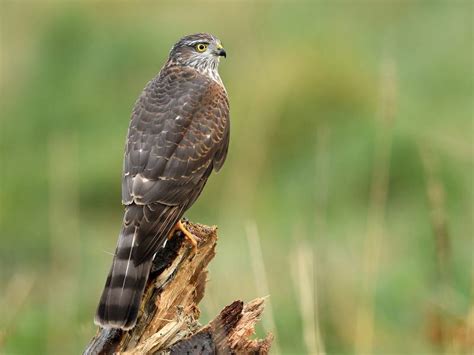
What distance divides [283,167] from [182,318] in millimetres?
6758

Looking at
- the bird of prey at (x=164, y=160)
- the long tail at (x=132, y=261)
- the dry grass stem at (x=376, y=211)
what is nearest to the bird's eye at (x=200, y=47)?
the bird of prey at (x=164, y=160)

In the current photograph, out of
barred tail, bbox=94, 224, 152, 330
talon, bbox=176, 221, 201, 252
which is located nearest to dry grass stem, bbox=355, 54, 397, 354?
talon, bbox=176, 221, 201, 252

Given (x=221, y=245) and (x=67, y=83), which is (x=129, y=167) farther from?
(x=67, y=83)

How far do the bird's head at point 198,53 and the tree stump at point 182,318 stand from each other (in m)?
1.49

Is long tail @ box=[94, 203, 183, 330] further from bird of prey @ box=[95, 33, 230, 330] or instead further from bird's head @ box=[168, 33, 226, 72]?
bird's head @ box=[168, 33, 226, 72]

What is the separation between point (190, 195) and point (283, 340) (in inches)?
86.0

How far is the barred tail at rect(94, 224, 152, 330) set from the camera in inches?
195

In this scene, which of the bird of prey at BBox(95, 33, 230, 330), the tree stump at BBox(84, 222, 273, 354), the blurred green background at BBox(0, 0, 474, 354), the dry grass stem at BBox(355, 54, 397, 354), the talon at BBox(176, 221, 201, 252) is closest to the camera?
the tree stump at BBox(84, 222, 273, 354)

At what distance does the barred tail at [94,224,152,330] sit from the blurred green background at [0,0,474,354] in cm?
100

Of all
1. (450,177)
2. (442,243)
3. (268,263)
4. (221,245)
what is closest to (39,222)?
(221,245)

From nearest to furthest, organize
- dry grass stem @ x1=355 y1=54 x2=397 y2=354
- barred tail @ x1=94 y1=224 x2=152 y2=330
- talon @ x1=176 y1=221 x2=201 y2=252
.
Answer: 1. barred tail @ x1=94 y1=224 x2=152 y2=330
2. talon @ x1=176 y1=221 x2=201 y2=252
3. dry grass stem @ x1=355 y1=54 x2=397 y2=354

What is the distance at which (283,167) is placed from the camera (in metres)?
11.5

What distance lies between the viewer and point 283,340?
7.79 m

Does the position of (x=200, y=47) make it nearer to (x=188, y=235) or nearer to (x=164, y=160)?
(x=164, y=160)
